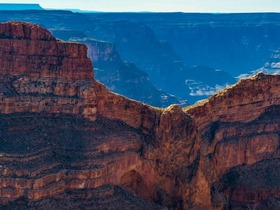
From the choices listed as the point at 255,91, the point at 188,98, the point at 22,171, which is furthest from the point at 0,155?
the point at 188,98

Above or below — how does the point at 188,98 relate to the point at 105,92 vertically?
below

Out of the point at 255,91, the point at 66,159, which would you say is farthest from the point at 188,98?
the point at 66,159

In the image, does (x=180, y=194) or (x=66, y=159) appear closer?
(x=66, y=159)

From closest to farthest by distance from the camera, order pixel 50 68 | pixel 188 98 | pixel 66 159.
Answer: pixel 66 159
pixel 50 68
pixel 188 98

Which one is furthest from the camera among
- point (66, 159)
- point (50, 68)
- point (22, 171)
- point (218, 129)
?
point (218, 129)

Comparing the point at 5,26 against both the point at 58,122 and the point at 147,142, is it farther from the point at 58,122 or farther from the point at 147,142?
the point at 147,142

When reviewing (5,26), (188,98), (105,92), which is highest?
(5,26)
